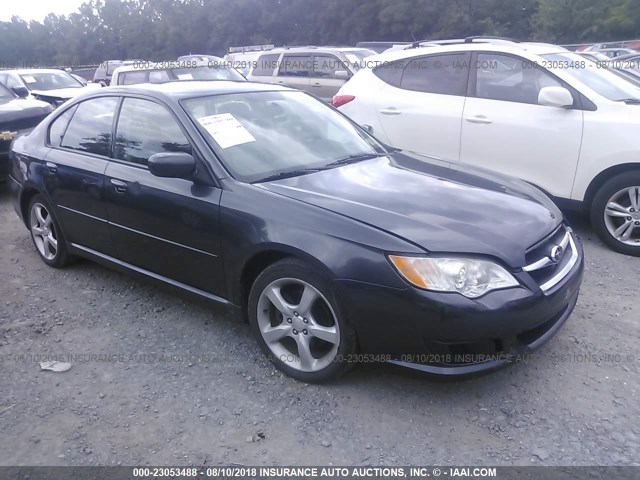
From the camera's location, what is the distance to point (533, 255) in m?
2.93

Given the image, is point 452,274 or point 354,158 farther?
point 354,158

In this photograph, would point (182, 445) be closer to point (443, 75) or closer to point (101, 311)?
point (101, 311)

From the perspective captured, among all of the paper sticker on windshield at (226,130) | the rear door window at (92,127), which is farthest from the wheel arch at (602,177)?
the rear door window at (92,127)

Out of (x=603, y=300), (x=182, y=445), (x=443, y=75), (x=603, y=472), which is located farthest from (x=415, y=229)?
(x=443, y=75)

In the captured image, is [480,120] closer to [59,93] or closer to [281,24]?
[59,93]

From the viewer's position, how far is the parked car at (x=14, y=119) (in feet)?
23.5

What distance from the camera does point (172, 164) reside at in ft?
10.7

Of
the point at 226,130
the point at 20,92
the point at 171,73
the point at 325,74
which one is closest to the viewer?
the point at 226,130

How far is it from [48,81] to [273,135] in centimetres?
1099

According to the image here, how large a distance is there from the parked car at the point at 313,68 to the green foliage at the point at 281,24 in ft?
33.2

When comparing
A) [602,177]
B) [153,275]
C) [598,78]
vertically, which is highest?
[598,78]

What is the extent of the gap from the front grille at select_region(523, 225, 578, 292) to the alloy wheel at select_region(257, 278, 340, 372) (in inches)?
40.1

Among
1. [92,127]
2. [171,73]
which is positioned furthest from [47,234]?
[171,73]

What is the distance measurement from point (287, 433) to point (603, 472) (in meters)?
1.39
